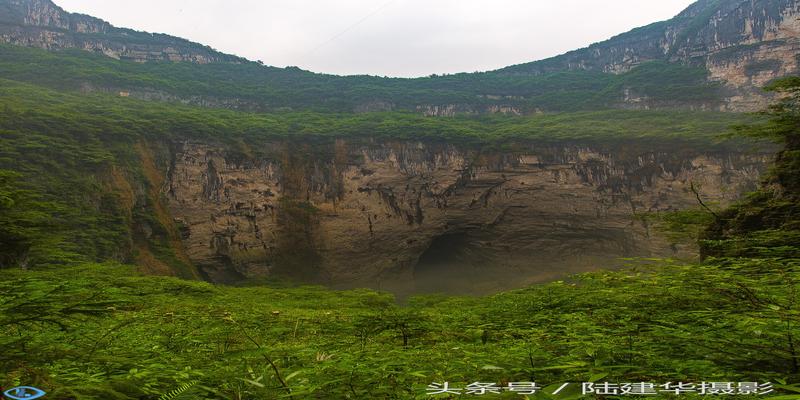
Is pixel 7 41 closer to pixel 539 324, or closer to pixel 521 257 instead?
pixel 521 257

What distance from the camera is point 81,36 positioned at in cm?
4706

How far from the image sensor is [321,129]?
3547cm

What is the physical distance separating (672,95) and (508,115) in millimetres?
15816

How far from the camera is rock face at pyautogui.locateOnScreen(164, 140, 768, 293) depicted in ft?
96.2

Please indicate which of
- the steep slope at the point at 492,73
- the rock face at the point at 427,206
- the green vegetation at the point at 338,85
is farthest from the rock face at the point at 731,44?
the rock face at the point at 427,206

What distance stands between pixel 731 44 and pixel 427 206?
115ft

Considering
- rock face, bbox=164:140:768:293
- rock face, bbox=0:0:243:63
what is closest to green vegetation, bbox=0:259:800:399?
rock face, bbox=164:140:768:293

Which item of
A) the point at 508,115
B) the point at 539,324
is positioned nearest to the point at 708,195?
the point at 508,115

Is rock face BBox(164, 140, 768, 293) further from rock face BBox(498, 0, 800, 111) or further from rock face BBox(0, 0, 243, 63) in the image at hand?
rock face BBox(0, 0, 243, 63)

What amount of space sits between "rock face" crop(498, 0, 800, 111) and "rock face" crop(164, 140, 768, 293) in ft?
52.1

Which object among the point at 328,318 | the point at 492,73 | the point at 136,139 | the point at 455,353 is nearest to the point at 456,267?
the point at 136,139

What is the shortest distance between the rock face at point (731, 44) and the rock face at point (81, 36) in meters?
53.9

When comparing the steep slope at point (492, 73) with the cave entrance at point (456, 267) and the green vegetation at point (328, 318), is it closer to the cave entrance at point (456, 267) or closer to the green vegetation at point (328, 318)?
the cave entrance at point (456, 267)

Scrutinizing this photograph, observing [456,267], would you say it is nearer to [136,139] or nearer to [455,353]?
[136,139]
